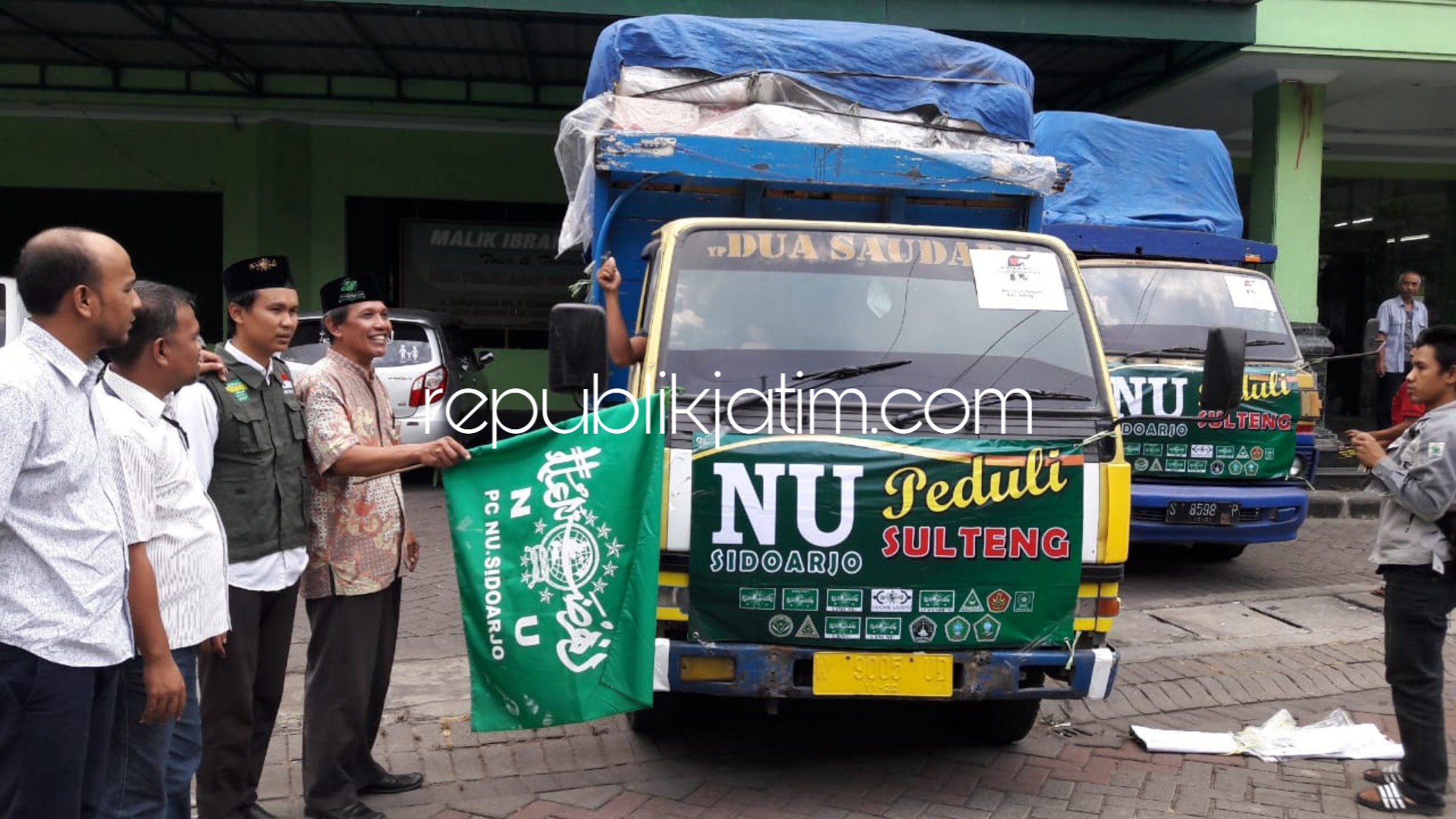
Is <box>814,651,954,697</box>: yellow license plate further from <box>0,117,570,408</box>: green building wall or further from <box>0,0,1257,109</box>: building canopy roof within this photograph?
<box>0,117,570,408</box>: green building wall

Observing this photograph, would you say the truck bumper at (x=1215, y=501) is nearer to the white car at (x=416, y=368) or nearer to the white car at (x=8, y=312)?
the white car at (x=416, y=368)

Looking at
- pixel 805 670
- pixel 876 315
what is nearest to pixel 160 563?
pixel 805 670

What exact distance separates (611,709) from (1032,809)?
1610mm

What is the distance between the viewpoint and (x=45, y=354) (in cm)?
245

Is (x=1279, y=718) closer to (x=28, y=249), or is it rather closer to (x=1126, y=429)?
(x=1126, y=429)

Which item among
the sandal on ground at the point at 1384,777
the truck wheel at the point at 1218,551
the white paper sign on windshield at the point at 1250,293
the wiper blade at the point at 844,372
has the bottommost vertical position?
the sandal on ground at the point at 1384,777

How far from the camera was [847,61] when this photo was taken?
234 inches

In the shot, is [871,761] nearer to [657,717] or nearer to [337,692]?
[657,717]

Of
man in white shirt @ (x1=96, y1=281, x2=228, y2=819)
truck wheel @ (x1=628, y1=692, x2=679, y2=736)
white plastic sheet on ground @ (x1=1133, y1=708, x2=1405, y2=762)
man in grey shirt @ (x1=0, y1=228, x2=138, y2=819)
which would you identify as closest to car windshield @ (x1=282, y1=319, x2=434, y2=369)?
truck wheel @ (x1=628, y1=692, x2=679, y2=736)

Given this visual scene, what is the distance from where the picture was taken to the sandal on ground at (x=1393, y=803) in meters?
4.25

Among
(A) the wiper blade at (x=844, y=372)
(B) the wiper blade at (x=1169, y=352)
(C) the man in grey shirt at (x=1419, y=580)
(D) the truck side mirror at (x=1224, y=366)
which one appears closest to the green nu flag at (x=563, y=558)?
(A) the wiper blade at (x=844, y=372)

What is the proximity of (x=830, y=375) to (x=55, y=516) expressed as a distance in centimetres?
257

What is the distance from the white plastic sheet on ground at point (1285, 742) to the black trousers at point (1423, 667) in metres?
0.44

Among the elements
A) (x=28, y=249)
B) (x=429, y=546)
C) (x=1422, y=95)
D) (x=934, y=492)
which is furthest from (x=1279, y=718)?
(x=1422, y=95)
